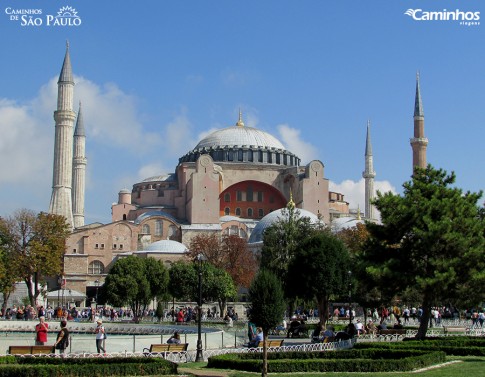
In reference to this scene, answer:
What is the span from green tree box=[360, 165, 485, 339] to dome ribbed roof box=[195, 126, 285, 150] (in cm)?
4554

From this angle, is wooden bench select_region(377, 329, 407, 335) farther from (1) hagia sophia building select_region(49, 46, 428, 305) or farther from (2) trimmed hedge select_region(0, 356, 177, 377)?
(1) hagia sophia building select_region(49, 46, 428, 305)

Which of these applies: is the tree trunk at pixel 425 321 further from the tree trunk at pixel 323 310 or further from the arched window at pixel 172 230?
the arched window at pixel 172 230

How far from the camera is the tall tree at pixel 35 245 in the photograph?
134 feet

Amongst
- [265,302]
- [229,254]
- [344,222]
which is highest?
[344,222]

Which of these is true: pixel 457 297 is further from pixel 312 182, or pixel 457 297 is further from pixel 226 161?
pixel 226 161

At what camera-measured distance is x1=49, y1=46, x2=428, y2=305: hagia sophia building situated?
182 ft

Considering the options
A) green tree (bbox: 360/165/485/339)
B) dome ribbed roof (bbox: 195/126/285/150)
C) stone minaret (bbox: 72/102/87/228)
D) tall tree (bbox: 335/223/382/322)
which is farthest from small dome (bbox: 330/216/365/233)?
green tree (bbox: 360/165/485/339)

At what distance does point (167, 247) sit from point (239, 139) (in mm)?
16919

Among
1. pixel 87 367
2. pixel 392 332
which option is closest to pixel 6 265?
pixel 392 332

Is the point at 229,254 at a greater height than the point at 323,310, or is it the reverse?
the point at 229,254

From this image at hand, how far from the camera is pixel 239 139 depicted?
68.0 m

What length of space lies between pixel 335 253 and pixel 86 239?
32158 mm

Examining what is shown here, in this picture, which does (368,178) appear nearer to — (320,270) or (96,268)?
(96,268)

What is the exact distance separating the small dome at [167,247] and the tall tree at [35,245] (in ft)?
35.6
